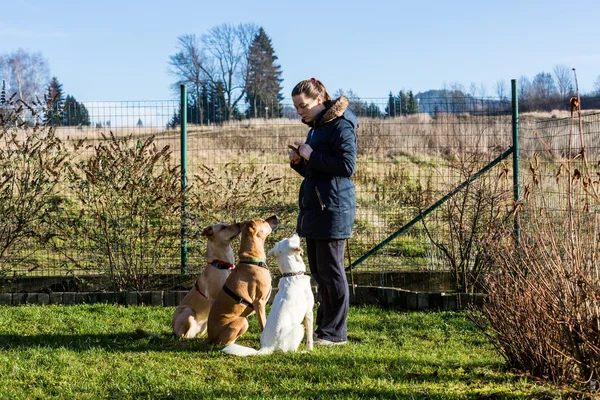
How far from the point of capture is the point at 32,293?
8.34 meters

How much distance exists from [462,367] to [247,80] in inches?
1637

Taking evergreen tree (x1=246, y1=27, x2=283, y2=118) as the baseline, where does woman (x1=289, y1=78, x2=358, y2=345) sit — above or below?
below

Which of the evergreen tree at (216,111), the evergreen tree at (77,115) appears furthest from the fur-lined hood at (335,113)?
the evergreen tree at (77,115)

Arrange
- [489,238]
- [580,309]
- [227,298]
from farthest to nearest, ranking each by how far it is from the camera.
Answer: [489,238]
[227,298]
[580,309]

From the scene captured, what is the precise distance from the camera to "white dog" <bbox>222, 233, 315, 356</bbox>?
17.7ft

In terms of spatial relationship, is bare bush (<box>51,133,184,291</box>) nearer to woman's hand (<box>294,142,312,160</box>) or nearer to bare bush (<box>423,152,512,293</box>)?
woman's hand (<box>294,142,312,160</box>)

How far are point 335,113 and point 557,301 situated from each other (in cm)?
240

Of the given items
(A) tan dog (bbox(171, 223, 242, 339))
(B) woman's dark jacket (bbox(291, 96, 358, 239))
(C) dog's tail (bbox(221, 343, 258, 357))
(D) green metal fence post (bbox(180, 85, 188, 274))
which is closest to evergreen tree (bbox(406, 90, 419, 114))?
(D) green metal fence post (bbox(180, 85, 188, 274))

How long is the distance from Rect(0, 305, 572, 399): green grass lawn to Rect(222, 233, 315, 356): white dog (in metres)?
0.11

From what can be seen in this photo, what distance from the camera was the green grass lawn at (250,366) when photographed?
4.62m


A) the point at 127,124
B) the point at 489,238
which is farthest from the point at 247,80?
the point at 489,238

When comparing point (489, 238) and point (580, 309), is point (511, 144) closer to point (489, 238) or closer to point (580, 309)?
point (489, 238)

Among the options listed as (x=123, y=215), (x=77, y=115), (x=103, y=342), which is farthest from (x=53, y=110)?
(x=103, y=342)

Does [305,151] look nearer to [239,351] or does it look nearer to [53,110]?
[239,351]
